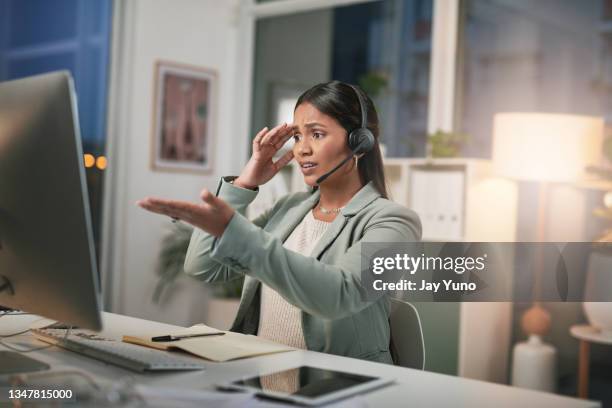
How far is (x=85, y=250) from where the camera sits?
42.6 inches

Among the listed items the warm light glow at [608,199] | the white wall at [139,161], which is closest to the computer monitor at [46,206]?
the warm light glow at [608,199]

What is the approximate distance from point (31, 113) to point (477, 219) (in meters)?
2.59

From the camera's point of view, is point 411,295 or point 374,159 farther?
point 411,295

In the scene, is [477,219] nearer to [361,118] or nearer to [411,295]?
[411,295]

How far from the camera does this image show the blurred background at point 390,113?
3.40m

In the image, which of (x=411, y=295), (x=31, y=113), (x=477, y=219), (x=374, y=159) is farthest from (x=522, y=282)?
(x=31, y=113)

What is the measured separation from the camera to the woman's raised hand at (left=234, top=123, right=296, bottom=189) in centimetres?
181

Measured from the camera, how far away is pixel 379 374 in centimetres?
123

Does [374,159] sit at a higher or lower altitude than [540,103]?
lower

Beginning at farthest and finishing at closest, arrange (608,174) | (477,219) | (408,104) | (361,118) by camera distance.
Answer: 1. (408,104)
2. (477,219)
3. (608,174)
4. (361,118)

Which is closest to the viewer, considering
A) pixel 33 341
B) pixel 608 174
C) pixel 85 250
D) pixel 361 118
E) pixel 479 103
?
pixel 85 250

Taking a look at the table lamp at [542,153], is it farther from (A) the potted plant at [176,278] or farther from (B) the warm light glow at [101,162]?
(B) the warm light glow at [101,162]

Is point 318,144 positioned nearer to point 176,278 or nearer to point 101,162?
point 101,162

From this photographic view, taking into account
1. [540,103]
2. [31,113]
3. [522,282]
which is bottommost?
[522,282]
